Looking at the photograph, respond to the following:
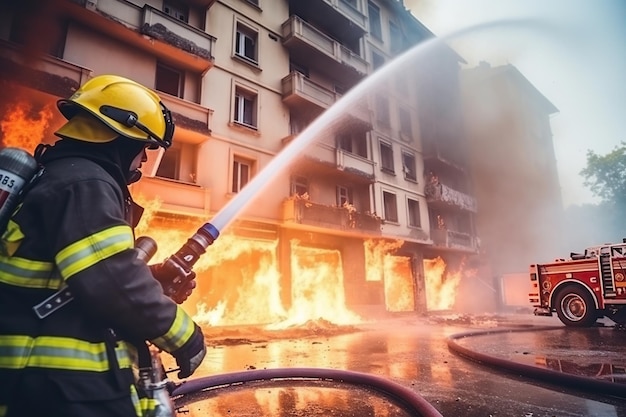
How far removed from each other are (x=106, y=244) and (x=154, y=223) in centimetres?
1010

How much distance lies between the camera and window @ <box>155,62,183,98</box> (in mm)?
11873

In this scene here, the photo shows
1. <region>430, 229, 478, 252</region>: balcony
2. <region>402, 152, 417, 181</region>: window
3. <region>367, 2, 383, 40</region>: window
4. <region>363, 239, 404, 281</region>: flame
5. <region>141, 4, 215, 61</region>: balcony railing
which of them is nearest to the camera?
<region>141, 4, 215, 61</region>: balcony railing

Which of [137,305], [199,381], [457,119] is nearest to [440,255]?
[457,119]

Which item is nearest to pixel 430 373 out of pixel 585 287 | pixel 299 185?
pixel 585 287

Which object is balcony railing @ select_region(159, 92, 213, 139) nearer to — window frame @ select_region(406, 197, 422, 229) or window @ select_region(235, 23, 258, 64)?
window @ select_region(235, 23, 258, 64)

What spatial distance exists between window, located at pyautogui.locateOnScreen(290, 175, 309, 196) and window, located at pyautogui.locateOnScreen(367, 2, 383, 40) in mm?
11797

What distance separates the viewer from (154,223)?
10.5 meters

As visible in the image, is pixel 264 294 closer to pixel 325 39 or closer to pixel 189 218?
pixel 189 218

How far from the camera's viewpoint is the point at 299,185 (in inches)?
603

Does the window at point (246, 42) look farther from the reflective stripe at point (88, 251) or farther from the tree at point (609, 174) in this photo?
the tree at point (609, 174)

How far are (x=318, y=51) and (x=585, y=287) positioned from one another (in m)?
13.6

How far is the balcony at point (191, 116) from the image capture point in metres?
11.1

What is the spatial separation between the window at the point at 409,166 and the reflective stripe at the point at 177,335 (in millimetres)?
20134

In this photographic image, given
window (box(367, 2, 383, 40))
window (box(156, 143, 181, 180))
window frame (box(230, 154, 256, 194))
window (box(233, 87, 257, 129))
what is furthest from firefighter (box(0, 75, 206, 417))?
window (box(367, 2, 383, 40))
